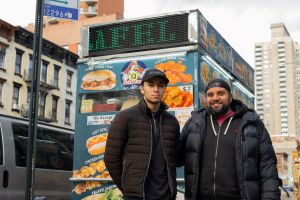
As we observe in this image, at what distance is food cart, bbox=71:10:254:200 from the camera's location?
6.02 meters

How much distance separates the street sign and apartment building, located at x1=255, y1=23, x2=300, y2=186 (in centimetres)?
16362

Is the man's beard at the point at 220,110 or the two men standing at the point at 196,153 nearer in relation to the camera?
the two men standing at the point at 196,153

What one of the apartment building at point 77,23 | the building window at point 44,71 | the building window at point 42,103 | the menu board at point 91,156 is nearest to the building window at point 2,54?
the building window at point 44,71

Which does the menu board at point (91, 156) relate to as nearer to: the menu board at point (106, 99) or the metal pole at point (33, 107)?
the menu board at point (106, 99)

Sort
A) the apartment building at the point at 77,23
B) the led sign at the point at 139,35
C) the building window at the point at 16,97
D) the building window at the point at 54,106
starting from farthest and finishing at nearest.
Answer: the apartment building at the point at 77,23 < the building window at the point at 54,106 < the building window at the point at 16,97 < the led sign at the point at 139,35

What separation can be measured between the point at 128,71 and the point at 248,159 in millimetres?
3190

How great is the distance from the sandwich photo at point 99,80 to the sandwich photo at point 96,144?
0.71 metres

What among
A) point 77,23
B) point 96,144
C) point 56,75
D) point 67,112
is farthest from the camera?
point 77,23

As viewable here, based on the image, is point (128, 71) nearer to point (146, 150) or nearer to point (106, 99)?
point (106, 99)

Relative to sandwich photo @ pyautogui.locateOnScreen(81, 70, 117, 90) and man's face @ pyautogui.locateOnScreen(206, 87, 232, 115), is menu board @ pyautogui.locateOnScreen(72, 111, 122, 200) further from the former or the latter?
man's face @ pyautogui.locateOnScreen(206, 87, 232, 115)

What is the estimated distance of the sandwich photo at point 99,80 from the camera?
6488 millimetres

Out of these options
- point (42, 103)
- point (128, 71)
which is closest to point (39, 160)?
point (128, 71)

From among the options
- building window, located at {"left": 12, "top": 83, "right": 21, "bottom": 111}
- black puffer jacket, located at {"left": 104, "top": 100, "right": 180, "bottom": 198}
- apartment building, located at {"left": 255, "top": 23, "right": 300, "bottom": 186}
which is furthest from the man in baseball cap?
apartment building, located at {"left": 255, "top": 23, "right": 300, "bottom": 186}

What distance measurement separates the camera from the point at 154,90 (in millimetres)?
3639
